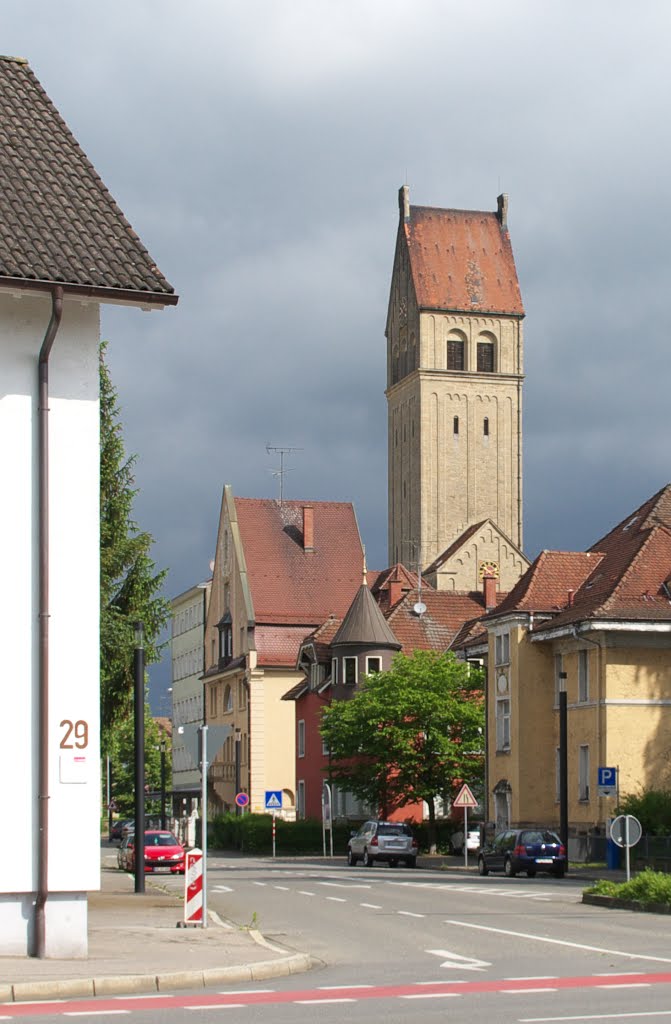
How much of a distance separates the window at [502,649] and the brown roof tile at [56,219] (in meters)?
41.3

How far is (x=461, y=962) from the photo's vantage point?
59.2 ft

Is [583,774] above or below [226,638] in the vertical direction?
below

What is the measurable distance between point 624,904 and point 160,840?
21.9m

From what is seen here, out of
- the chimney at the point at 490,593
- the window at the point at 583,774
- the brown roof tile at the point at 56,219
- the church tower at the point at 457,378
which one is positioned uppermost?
the church tower at the point at 457,378

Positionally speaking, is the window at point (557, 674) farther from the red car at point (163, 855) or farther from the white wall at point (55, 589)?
the white wall at point (55, 589)

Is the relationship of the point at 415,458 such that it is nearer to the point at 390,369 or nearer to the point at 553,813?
the point at 390,369

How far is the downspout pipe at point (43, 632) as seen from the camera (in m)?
16.9

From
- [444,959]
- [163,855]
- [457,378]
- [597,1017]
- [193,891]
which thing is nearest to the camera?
[597,1017]

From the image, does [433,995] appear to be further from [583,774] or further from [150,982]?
[583,774]

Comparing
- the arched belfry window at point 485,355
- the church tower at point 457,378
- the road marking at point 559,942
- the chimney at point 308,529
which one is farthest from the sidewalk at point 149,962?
the arched belfry window at point 485,355

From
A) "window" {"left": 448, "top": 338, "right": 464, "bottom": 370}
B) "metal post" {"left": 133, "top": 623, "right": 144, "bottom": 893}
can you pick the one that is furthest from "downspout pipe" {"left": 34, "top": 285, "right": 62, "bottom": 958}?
"window" {"left": 448, "top": 338, "right": 464, "bottom": 370}

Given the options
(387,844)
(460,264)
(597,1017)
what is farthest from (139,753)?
(460,264)

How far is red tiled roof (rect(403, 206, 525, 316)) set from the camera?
445 ft

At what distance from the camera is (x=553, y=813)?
56844 mm
